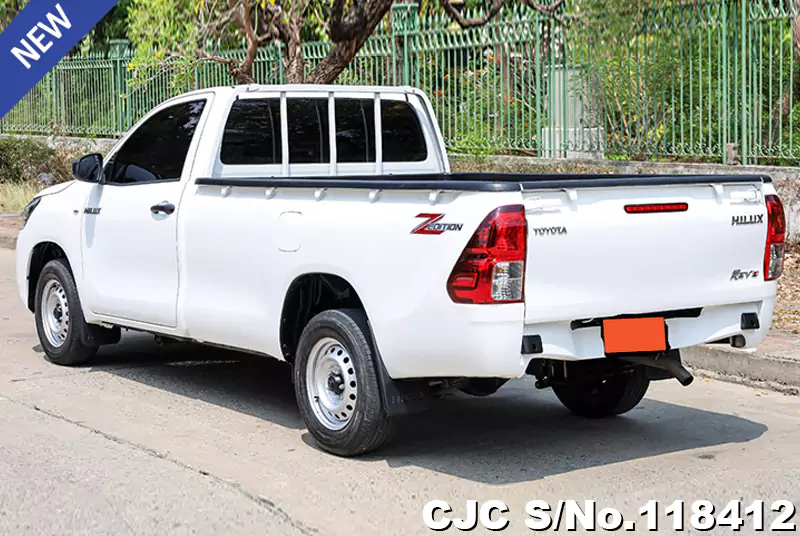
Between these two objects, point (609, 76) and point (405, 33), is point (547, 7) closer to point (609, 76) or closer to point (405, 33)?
point (609, 76)

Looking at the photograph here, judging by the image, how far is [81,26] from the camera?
18984mm

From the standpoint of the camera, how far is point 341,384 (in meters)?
6.79

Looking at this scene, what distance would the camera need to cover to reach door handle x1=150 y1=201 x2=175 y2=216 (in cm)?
795

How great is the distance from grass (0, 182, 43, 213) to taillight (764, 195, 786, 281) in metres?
15.9

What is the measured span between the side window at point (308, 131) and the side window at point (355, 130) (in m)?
0.10

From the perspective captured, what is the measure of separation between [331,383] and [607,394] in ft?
5.73

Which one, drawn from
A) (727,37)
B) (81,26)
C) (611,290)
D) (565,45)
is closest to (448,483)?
(611,290)

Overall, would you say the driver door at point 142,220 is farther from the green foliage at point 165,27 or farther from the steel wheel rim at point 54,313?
the green foliage at point 165,27

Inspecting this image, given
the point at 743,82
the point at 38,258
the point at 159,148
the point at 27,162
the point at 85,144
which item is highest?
the point at 743,82

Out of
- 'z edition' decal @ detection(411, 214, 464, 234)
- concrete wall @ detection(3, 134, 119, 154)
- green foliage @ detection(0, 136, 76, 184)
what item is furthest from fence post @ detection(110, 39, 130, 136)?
'z edition' decal @ detection(411, 214, 464, 234)

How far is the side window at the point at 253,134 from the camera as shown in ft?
26.3

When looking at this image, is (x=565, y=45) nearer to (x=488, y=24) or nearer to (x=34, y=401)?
(x=488, y=24)

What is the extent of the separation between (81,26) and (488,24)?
6492 mm

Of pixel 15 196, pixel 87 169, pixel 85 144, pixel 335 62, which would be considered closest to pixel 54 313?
pixel 87 169
